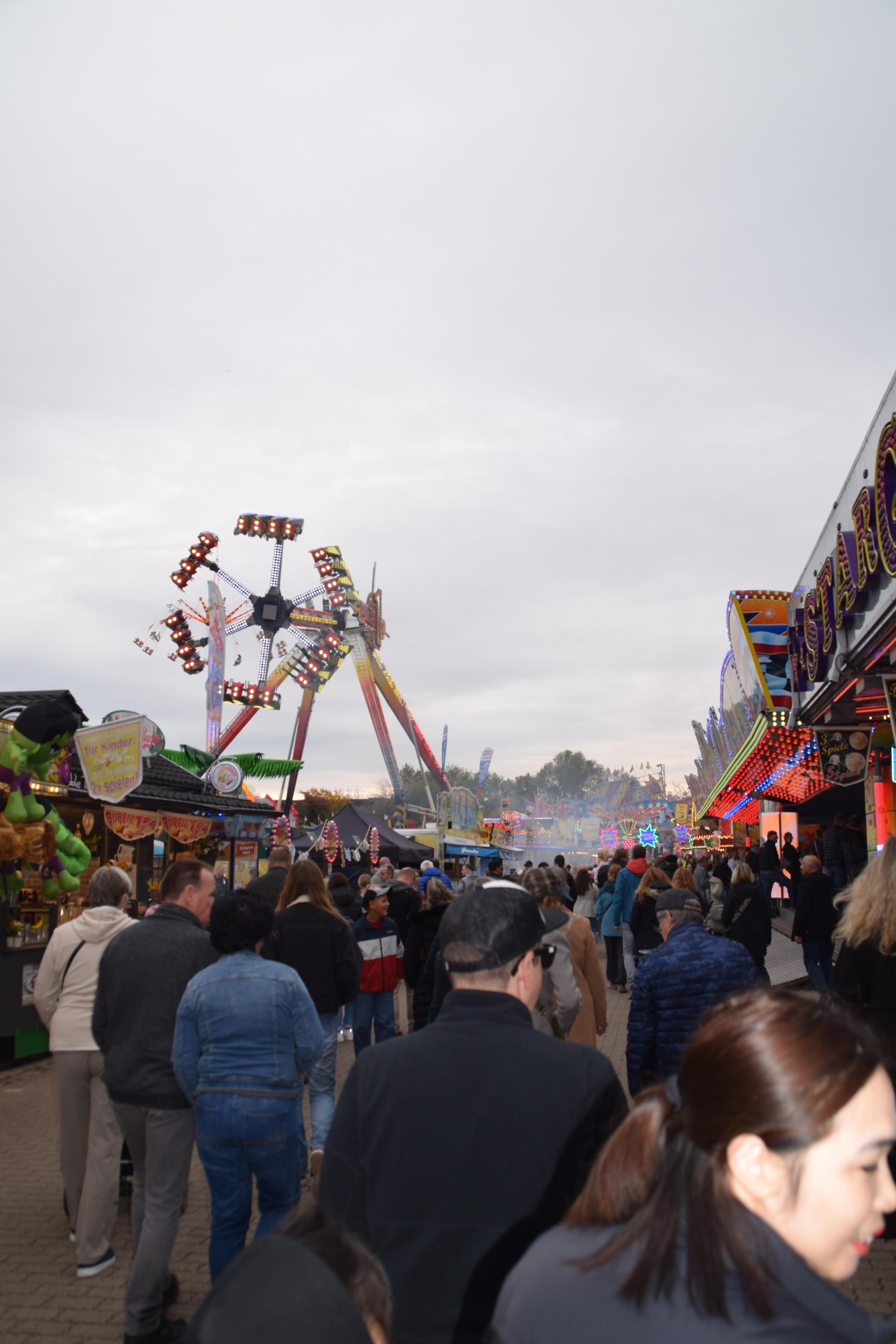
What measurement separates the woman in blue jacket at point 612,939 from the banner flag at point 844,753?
9.83ft

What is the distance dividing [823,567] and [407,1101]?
8.35 m

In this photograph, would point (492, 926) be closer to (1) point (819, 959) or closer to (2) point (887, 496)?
(2) point (887, 496)

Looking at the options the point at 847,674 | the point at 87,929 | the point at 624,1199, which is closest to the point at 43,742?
the point at 87,929

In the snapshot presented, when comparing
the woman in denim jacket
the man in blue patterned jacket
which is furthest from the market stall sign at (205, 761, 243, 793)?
the woman in denim jacket

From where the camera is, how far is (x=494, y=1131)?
6.44ft

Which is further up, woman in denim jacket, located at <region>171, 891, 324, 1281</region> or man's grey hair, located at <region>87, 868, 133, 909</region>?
man's grey hair, located at <region>87, 868, 133, 909</region>

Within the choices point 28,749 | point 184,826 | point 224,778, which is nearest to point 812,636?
point 28,749

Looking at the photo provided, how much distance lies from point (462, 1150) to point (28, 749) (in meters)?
7.50

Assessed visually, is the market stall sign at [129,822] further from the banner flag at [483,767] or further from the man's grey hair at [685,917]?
the banner flag at [483,767]

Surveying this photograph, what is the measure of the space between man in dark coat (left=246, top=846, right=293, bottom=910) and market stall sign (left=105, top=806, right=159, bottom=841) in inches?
152

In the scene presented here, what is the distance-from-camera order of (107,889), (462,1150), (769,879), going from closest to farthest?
(462,1150)
(107,889)
(769,879)

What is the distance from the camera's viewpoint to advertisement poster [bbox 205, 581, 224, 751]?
3409 centimetres

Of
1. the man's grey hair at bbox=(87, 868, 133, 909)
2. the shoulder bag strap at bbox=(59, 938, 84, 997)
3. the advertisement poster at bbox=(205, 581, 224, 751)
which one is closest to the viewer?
the shoulder bag strap at bbox=(59, 938, 84, 997)

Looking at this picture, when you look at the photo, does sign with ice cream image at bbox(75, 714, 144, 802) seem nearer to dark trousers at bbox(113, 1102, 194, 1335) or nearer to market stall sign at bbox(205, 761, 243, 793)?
market stall sign at bbox(205, 761, 243, 793)
